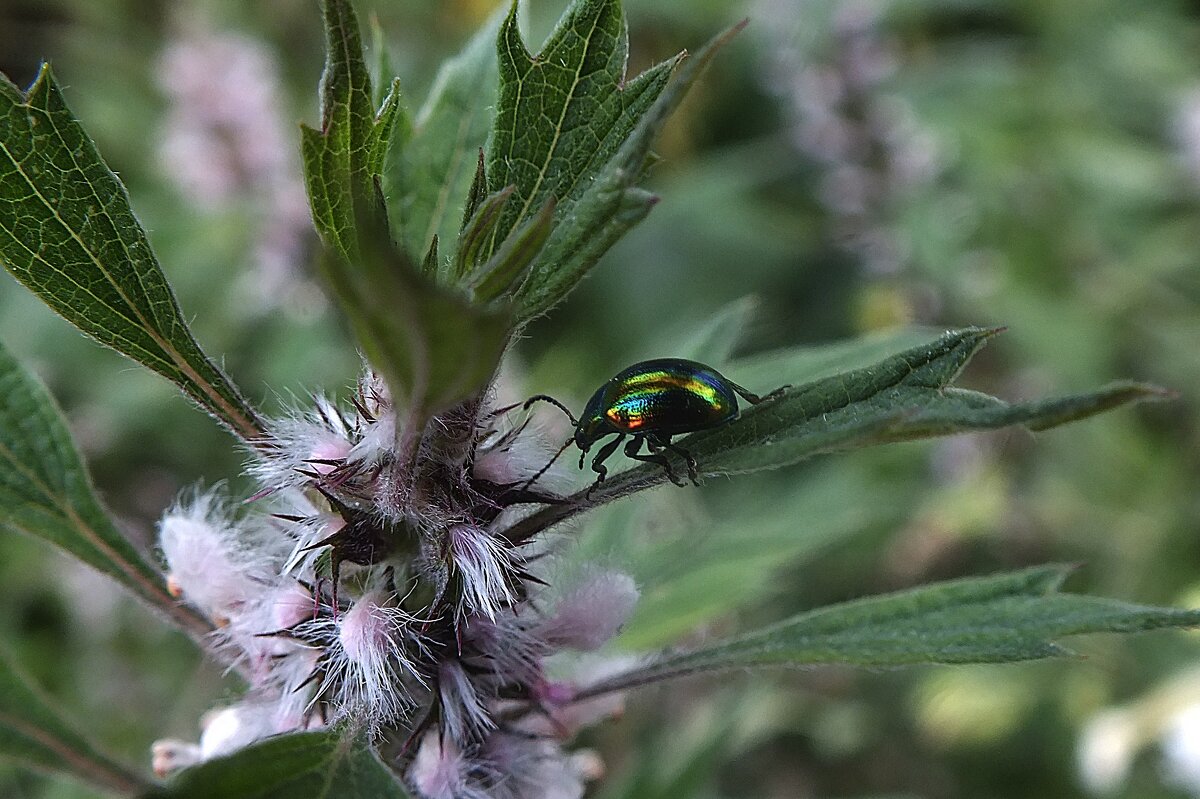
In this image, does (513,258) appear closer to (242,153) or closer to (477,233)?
(477,233)

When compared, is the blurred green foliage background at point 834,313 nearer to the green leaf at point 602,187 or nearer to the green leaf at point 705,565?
the green leaf at point 705,565

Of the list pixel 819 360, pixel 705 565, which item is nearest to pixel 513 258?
pixel 819 360

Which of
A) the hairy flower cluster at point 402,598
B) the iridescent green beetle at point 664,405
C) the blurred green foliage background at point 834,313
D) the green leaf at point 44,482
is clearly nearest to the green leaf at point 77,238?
the hairy flower cluster at point 402,598

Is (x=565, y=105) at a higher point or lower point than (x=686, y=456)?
higher

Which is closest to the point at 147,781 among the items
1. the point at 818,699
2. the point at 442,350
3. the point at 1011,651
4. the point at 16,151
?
the point at 16,151

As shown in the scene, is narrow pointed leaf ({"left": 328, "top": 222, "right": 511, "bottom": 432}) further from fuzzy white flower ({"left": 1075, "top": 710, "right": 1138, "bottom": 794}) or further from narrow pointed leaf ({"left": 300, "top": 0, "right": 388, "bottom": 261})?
fuzzy white flower ({"left": 1075, "top": 710, "right": 1138, "bottom": 794})

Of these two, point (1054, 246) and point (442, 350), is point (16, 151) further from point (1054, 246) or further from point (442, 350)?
point (1054, 246)
